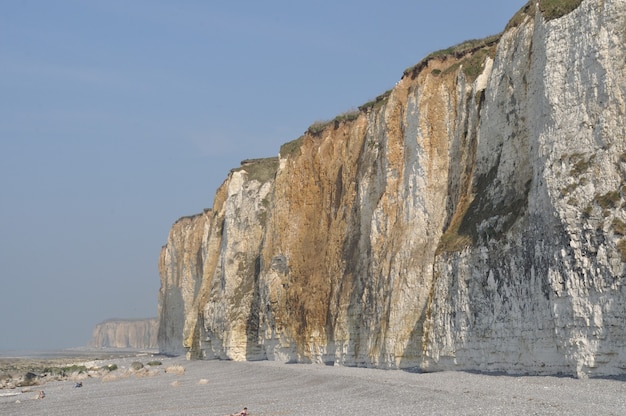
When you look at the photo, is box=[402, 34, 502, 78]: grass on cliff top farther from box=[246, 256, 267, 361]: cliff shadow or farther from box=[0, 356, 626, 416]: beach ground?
box=[246, 256, 267, 361]: cliff shadow

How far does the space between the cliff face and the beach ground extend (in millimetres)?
1353

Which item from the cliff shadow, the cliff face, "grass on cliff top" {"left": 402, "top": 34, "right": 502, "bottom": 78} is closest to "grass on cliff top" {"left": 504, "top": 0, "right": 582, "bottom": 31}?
the cliff face

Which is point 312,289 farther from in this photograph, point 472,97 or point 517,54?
point 517,54

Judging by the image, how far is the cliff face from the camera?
16.8 m

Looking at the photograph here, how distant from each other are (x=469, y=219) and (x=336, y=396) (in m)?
6.64

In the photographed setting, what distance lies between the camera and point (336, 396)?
759 inches

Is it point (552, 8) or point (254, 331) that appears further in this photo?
point (254, 331)

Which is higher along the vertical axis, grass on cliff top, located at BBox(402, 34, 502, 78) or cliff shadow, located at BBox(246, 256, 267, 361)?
grass on cliff top, located at BBox(402, 34, 502, 78)

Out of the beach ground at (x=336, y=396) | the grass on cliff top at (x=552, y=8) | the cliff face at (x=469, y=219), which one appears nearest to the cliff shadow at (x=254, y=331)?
the cliff face at (x=469, y=219)

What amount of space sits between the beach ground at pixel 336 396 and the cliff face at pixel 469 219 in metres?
1.35

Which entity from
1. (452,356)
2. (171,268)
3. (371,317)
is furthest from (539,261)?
(171,268)

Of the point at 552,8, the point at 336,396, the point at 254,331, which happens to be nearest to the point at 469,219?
the point at 552,8

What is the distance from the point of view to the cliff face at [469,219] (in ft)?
55.2

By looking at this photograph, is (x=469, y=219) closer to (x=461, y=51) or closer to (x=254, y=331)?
(x=461, y=51)
